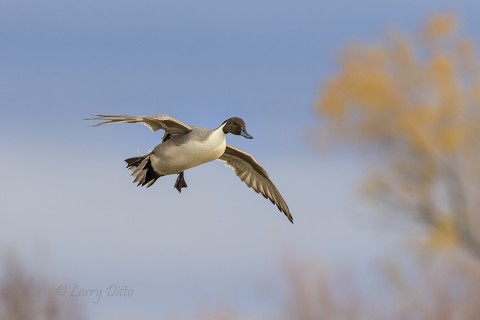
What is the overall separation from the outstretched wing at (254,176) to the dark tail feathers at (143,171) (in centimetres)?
150

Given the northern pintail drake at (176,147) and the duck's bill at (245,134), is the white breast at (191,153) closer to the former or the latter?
the northern pintail drake at (176,147)

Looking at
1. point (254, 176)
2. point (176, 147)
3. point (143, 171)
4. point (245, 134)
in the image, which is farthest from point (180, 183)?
point (254, 176)

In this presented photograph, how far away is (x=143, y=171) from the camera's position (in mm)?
8508

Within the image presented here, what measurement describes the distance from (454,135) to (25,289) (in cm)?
1479

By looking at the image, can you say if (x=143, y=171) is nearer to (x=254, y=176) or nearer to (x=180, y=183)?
(x=180, y=183)

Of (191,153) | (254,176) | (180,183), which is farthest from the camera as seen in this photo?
(254,176)

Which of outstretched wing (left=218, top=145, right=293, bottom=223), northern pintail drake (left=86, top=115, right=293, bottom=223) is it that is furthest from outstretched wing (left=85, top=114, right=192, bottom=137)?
outstretched wing (left=218, top=145, right=293, bottom=223)

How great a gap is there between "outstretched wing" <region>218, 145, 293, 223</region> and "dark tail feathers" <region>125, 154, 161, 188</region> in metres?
1.50

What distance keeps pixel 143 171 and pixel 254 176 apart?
175 centimetres

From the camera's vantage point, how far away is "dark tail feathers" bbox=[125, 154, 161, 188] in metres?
8.41

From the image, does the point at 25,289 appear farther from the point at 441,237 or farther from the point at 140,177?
the point at 441,237

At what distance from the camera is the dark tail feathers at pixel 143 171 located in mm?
8406

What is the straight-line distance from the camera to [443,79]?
2758 centimetres

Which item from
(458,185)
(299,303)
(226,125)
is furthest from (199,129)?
(458,185)
